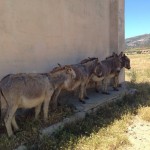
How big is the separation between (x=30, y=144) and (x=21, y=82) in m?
1.31

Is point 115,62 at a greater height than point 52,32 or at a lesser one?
lesser

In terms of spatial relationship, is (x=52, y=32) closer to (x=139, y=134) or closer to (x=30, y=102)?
(x=30, y=102)

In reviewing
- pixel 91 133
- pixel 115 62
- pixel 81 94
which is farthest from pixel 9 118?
pixel 115 62

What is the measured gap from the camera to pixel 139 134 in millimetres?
8055

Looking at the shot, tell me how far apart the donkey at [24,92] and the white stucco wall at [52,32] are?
788mm

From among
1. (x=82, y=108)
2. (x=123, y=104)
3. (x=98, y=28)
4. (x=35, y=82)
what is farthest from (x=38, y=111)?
(x=98, y=28)

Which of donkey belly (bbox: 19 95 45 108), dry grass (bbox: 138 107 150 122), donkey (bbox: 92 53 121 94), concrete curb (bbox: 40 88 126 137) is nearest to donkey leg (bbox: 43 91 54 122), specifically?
donkey belly (bbox: 19 95 45 108)

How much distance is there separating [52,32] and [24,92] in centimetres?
300

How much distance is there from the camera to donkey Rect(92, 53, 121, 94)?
1083 centimetres

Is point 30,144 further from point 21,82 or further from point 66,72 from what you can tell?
point 66,72

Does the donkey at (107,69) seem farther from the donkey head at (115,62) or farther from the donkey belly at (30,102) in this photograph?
the donkey belly at (30,102)

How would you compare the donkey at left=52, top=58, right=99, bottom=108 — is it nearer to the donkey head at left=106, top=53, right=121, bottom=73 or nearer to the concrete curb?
the concrete curb

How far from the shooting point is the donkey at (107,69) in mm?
10833

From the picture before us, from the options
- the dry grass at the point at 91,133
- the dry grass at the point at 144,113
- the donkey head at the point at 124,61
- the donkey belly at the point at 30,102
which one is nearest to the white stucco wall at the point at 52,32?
the donkey head at the point at 124,61
